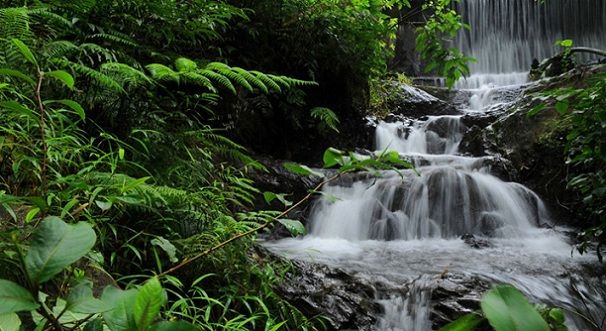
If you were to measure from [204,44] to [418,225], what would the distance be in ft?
10.9

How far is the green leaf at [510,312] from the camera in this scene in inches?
14.4

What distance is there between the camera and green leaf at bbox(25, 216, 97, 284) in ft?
1.56

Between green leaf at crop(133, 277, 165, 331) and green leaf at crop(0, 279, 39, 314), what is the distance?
0.38 ft

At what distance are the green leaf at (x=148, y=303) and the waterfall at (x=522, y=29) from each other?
1717 cm

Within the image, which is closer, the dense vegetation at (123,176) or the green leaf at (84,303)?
the green leaf at (84,303)

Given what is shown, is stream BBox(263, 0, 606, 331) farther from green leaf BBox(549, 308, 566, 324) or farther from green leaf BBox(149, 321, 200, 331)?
green leaf BBox(149, 321, 200, 331)

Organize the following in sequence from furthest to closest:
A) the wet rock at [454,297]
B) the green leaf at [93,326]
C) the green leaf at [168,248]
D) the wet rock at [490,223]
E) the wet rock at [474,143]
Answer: the wet rock at [474,143] < the wet rock at [490,223] < the wet rock at [454,297] < the green leaf at [168,248] < the green leaf at [93,326]

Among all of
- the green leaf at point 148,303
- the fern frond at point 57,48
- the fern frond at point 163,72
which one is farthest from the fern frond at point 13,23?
the green leaf at point 148,303

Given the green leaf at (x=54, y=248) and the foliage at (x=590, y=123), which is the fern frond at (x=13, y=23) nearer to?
the green leaf at (x=54, y=248)

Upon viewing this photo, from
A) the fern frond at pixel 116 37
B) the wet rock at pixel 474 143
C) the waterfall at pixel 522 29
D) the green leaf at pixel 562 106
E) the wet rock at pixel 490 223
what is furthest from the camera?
the waterfall at pixel 522 29

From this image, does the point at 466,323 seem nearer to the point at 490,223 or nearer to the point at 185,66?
the point at 185,66

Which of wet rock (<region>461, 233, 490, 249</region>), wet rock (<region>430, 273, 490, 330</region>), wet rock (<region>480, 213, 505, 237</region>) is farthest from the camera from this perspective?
wet rock (<region>480, 213, 505, 237</region>)

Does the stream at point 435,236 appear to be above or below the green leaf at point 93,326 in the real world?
below

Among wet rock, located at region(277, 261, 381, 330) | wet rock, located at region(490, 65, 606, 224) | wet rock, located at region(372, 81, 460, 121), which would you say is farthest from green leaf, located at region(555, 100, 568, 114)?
wet rock, located at region(372, 81, 460, 121)
